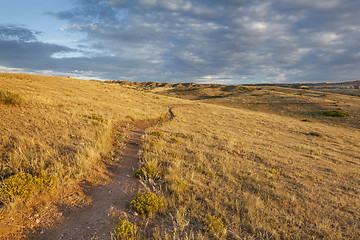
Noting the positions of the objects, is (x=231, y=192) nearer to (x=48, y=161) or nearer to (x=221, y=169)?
(x=221, y=169)

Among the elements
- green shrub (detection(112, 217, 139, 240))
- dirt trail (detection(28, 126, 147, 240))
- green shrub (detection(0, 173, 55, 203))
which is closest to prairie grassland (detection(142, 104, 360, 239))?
green shrub (detection(112, 217, 139, 240))

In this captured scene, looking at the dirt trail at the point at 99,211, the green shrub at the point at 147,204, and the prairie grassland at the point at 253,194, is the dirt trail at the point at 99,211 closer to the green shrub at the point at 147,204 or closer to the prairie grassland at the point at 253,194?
the green shrub at the point at 147,204

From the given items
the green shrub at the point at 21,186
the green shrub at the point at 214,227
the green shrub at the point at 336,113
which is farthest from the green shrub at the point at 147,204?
the green shrub at the point at 336,113

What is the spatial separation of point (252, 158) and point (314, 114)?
3372 cm

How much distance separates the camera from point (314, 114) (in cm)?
3475

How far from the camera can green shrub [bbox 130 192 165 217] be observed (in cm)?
471

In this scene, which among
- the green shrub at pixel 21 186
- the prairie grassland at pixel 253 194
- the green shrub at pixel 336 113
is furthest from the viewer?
the green shrub at pixel 336 113

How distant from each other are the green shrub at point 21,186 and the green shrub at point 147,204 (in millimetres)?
2631

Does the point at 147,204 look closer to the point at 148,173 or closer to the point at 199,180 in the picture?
the point at 148,173

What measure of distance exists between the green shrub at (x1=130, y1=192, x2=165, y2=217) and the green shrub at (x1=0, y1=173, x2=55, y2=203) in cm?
263

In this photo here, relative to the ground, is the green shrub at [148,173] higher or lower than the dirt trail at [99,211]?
higher

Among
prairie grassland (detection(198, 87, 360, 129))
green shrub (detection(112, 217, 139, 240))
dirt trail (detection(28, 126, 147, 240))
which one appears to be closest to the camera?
green shrub (detection(112, 217, 139, 240))

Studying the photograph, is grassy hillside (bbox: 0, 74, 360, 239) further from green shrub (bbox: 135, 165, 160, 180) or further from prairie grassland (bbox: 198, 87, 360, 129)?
prairie grassland (bbox: 198, 87, 360, 129)

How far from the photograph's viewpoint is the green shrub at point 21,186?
14.3ft
